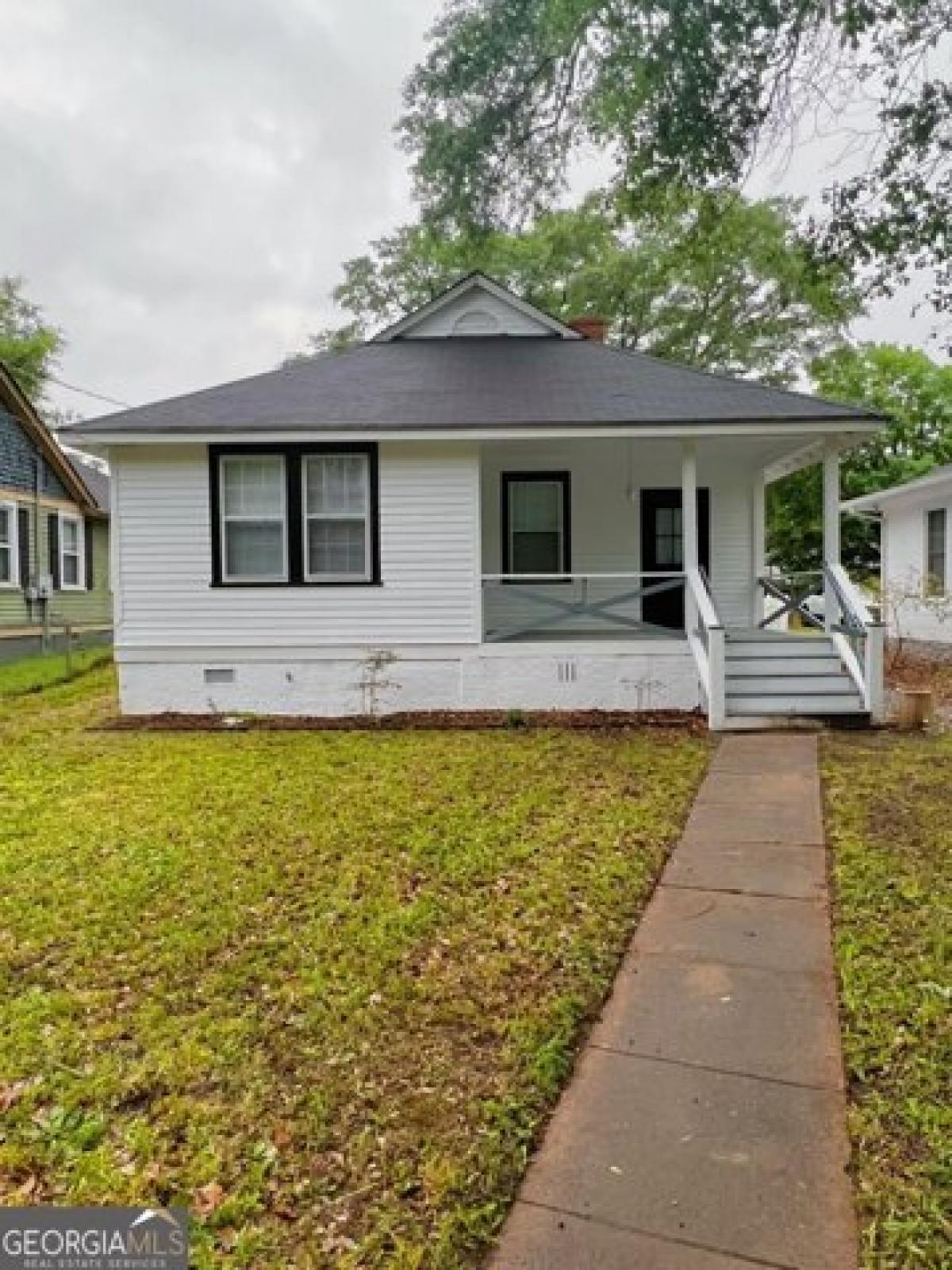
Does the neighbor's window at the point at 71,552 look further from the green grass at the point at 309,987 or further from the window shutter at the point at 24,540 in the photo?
the green grass at the point at 309,987

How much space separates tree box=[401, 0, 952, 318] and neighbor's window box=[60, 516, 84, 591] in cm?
1372

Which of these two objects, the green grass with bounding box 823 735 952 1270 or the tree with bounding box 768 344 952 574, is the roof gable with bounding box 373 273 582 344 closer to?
the green grass with bounding box 823 735 952 1270

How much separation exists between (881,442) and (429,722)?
17.9 metres

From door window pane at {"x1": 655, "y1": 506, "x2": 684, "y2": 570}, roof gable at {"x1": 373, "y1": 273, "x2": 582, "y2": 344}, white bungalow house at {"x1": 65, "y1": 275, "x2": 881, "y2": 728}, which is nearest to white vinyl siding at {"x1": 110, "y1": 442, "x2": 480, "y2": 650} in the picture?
white bungalow house at {"x1": 65, "y1": 275, "x2": 881, "y2": 728}

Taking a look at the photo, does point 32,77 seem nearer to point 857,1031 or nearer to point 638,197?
point 638,197

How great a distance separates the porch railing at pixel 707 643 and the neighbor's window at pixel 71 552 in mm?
14452

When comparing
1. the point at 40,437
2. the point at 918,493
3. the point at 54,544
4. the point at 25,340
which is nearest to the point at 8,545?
the point at 54,544

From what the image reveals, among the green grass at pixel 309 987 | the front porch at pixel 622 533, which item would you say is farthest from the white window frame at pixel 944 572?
the green grass at pixel 309 987

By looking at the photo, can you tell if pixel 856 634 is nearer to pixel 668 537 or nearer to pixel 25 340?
pixel 668 537

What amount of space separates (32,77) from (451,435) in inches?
448

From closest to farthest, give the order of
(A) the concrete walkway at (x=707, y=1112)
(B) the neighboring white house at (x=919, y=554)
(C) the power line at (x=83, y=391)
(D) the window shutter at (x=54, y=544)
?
(A) the concrete walkway at (x=707, y=1112)
(B) the neighboring white house at (x=919, y=554)
(D) the window shutter at (x=54, y=544)
(C) the power line at (x=83, y=391)

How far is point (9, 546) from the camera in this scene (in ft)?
52.3

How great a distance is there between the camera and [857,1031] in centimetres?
291

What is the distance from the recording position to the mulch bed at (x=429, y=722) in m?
8.80
